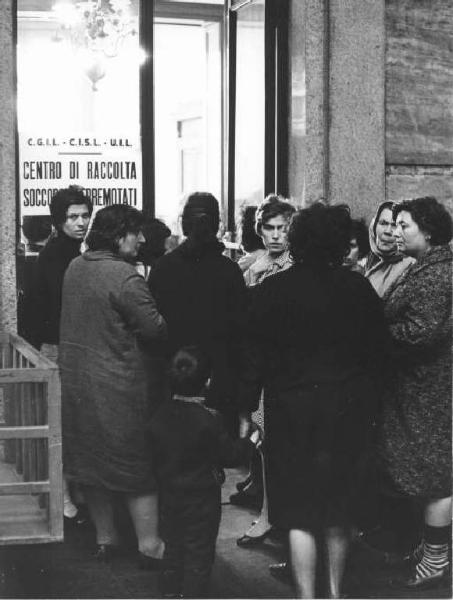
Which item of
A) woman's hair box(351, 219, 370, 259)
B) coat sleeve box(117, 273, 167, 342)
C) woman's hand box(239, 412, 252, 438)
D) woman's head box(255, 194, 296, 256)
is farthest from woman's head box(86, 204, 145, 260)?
woman's hair box(351, 219, 370, 259)

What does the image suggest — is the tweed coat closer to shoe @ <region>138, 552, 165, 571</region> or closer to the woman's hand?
the woman's hand

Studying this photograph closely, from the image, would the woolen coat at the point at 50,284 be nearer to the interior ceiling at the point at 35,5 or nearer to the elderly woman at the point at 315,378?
the elderly woman at the point at 315,378

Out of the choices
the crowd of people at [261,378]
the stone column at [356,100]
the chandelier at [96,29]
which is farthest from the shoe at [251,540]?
the chandelier at [96,29]

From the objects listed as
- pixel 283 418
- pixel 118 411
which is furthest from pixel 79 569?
pixel 283 418

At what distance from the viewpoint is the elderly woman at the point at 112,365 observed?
4.90 meters

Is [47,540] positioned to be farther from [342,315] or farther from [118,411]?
[342,315]

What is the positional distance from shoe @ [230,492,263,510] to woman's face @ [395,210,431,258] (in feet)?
6.40

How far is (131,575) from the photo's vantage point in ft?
16.5

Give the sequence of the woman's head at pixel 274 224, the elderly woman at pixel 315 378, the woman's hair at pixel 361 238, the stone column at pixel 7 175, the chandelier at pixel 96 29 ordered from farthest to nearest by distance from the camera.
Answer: the chandelier at pixel 96 29, the woman's hair at pixel 361 238, the stone column at pixel 7 175, the woman's head at pixel 274 224, the elderly woman at pixel 315 378

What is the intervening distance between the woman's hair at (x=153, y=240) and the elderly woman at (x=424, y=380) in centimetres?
186


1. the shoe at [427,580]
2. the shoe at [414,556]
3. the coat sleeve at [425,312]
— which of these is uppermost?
the coat sleeve at [425,312]

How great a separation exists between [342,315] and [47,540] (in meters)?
1.45

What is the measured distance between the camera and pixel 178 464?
4535 mm

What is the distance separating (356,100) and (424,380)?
2874 mm
